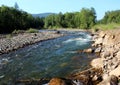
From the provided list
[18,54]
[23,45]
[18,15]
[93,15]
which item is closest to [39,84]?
[18,54]

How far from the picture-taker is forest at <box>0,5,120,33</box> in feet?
305

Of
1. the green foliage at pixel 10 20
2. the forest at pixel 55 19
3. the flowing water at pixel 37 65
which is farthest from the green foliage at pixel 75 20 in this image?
the flowing water at pixel 37 65

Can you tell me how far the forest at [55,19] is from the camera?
92875 millimetres

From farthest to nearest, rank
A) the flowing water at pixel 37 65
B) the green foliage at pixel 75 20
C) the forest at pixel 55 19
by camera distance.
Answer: the green foliage at pixel 75 20 < the forest at pixel 55 19 < the flowing water at pixel 37 65

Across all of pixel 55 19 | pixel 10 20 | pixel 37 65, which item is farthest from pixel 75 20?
pixel 37 65

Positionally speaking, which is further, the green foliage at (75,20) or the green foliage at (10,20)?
the green foliage at (75,20)

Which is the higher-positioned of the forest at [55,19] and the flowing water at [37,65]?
the forest at [55,19]

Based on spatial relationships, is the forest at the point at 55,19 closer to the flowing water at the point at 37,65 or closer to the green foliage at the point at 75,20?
the green foliage at the point at 75,20

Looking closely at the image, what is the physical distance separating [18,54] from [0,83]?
1555 centimetres

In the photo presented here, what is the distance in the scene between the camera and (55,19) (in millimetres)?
149875

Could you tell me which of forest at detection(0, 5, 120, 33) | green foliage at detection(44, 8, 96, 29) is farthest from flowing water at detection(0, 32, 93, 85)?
green foliage at detection(44, 8, 96, 29)

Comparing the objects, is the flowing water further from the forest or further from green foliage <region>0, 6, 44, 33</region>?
the forest

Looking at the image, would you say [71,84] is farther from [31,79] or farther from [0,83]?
[0,83]

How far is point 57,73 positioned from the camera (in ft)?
83.1
